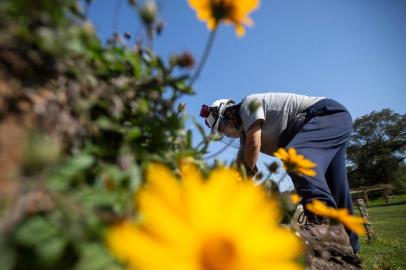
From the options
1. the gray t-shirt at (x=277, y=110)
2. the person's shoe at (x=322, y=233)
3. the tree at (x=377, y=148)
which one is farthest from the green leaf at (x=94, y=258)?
the tree at (x=377, y=148)

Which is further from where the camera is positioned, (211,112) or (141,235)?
(211,112)

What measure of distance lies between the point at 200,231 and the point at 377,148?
3276 cm

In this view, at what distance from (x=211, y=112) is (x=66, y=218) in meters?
2.41

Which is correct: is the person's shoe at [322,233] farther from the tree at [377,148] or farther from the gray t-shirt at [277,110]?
the tree at [377,148]

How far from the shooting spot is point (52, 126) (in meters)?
0.40

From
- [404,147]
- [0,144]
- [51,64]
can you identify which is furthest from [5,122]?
[404,147]

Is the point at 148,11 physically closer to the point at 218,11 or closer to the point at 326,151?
the point at 218,11

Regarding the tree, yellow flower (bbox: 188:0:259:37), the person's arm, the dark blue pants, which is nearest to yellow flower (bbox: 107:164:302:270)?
yellow flower (bbox: 188:0:259:37)

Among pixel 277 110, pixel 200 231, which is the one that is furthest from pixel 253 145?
pixel 200 231

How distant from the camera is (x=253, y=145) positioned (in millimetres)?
2219

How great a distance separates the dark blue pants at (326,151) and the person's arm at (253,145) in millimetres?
273

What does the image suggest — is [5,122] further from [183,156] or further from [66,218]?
[183,156]

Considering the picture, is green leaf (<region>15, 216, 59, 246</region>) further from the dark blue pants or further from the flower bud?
the dark blue pants

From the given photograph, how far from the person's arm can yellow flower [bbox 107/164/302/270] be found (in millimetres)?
1851
